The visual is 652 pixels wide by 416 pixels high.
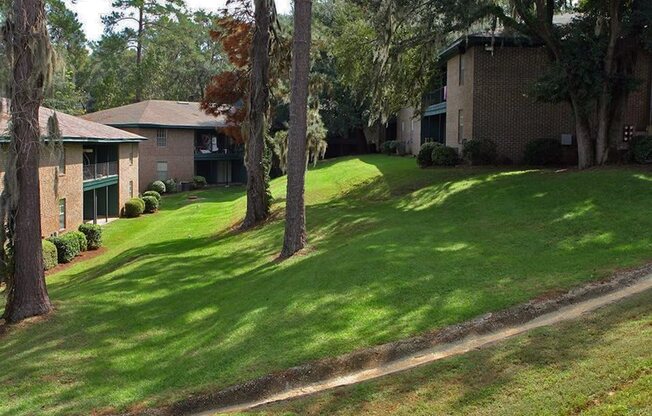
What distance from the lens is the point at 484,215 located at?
672 inches

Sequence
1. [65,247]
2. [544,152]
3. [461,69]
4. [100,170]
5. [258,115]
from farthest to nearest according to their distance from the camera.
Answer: [100,170], [461,69], [544,152], [65,247], [258,115]

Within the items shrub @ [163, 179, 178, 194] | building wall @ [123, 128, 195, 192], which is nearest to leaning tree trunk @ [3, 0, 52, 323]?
building wall @ [123, 128, 195, 192]

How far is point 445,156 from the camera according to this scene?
28031 millimetres

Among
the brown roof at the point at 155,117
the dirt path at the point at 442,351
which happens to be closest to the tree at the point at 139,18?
the brown roof at the point at 155,117

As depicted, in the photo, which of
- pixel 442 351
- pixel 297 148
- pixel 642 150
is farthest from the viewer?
pixel 642 150

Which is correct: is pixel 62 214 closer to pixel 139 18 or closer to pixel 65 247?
pixel 65 247

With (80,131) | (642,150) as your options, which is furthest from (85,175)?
(642,150)

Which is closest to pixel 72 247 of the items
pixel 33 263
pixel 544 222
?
pixel 33 263

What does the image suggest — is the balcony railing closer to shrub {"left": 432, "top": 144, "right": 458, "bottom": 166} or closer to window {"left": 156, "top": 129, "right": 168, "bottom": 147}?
window {"left": 156, "top": 129, "right": 168, "bottom": 147}

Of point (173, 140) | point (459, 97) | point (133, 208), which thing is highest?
point (459, 97)

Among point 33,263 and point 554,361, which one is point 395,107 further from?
point 554,361

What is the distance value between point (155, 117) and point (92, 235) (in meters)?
21.6

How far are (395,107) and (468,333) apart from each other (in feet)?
71.2

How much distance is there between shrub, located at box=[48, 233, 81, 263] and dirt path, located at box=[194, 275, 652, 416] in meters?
18.9
